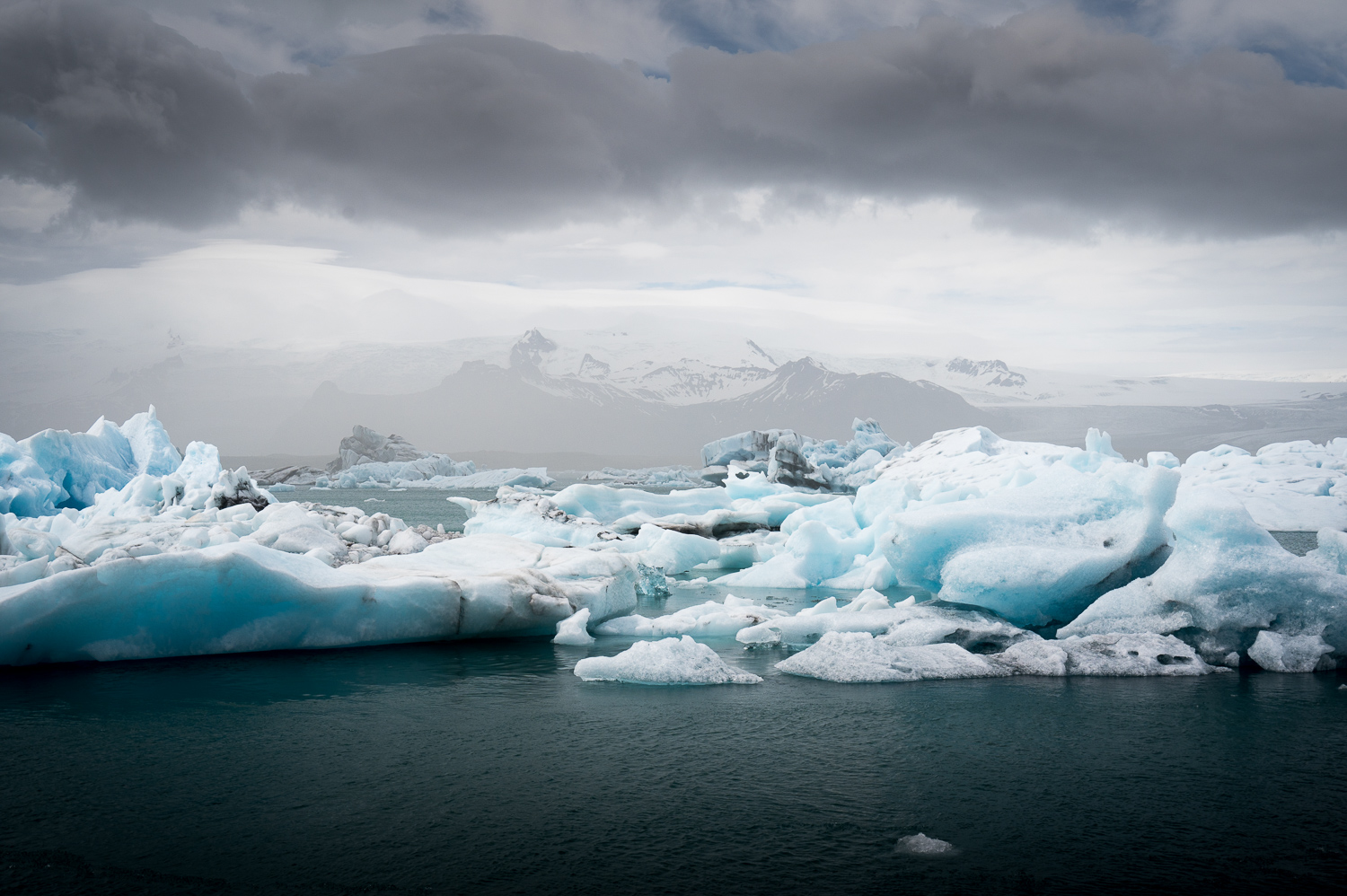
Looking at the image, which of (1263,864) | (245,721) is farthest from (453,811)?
(1263,864)

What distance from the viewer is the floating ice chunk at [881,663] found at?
7777 mm

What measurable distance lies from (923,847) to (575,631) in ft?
19.6

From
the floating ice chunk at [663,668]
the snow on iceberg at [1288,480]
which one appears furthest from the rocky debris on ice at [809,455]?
the floating ice chunk at [663,668]

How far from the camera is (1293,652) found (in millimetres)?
8062

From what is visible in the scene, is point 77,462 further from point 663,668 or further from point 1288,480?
point 1288,480

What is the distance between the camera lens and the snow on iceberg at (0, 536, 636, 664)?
7.59m

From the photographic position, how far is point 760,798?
486cm

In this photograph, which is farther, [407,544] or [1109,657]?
[407,544]

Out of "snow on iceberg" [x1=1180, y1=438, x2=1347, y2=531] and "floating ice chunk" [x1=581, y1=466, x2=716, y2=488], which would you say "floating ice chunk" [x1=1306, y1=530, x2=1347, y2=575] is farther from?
"floating ice chunk" [x1=581, y1=466, x2=716, y2=488]

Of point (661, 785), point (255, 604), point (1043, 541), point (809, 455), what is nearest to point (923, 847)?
point (661, 785)

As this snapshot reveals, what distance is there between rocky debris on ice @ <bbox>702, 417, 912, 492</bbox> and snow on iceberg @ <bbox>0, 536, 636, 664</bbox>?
67.2 feet

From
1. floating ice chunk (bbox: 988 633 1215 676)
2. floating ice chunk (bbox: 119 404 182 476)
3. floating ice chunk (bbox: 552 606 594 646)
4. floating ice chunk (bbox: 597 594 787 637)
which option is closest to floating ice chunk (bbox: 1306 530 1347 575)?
floating ice chunk (bbox: 988 633 1215 676)

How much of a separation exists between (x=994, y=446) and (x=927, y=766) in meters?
17.7

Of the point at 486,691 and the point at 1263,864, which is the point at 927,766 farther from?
the point at 486,691
